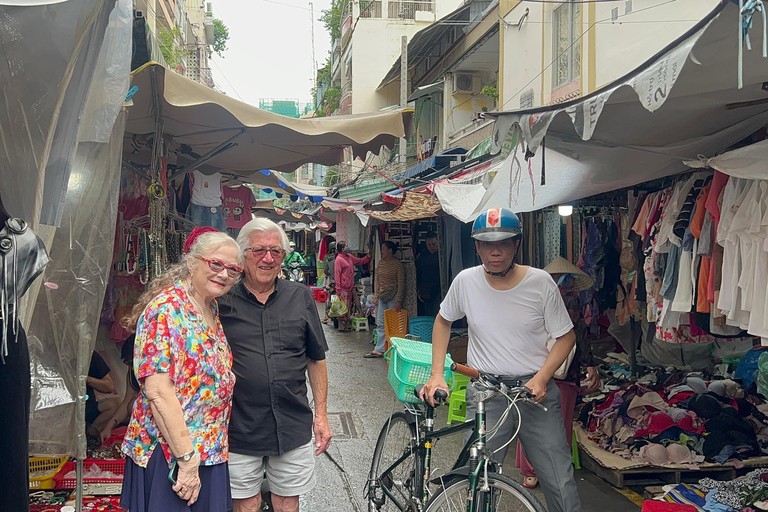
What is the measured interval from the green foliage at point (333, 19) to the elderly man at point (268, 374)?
30794 mm

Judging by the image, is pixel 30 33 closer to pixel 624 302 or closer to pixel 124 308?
pixel 124 308

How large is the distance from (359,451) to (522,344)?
3.08 metres

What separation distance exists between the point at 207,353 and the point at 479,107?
15.9 m

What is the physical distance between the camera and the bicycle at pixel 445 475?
10.2 ft

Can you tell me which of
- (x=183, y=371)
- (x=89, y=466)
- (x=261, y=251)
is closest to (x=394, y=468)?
(x=261, y=251)

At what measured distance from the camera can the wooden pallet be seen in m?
5.12

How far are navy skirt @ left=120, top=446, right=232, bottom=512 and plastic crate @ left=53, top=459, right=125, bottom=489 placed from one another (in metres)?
2.09

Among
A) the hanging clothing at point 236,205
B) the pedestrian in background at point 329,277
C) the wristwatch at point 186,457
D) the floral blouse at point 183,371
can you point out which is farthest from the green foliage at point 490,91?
the wristwatch at point 186,457

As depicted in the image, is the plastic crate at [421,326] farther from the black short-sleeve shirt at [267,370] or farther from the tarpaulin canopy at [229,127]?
the black short-sleeve shirt at [267,370]

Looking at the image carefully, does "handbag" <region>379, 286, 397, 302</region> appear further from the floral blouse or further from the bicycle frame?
the floral blouse

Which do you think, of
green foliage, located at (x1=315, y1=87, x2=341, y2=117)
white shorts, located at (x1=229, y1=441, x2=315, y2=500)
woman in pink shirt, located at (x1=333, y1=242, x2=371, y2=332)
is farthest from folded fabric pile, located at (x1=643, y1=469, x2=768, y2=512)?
green foliage, located at (x1=315, y1=87, x2=341, y2=117)

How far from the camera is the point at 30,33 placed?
2148mm

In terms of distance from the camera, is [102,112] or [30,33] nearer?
[30,33]

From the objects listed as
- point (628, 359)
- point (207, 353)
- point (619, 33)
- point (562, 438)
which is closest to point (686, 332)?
point (562, 438)
